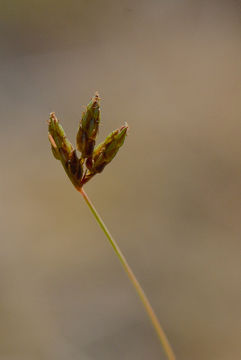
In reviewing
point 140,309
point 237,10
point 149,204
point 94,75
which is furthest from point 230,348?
point 237,10

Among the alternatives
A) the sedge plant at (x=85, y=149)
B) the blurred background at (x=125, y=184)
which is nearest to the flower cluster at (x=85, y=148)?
the sedge plant at (x=85, y=149)

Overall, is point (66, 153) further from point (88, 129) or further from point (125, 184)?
point (125, 184)

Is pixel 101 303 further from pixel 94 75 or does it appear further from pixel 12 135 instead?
pixel 94 75

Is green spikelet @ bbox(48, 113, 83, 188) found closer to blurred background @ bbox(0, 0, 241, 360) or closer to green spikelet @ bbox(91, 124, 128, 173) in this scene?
green spikelet @ bbox(91, 124, 128, 173)

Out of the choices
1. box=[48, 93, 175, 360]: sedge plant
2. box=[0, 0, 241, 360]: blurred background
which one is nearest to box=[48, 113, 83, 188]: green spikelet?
box=[48, 93, 175, 360]: sedge plant

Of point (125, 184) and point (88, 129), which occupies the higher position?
point (125, 184)

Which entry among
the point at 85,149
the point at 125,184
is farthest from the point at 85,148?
the point at 125,184
